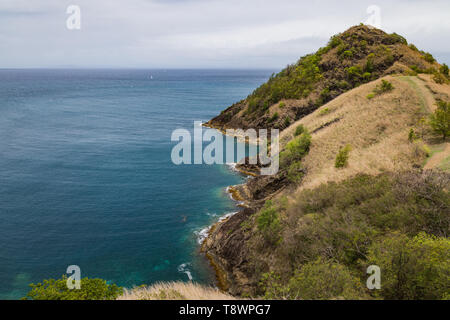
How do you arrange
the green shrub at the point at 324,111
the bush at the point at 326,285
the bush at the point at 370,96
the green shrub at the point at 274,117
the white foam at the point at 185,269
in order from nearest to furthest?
the bush at the point at 326,285, the white foam at the point at 185,269, the bush at the point at 370,96, the green shrub at the point at 324,111, the green shrub at the point at 274,117

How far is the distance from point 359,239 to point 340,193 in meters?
5.97

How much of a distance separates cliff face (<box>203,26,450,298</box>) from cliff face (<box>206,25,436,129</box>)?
1406 centimetres

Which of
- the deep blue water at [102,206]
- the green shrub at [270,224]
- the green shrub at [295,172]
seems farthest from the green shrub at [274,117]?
the green shrub at [270,224]

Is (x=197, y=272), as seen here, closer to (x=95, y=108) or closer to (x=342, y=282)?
(x=342, y=282)

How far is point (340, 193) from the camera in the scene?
74.8 ft

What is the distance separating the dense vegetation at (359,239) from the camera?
44.2 feet

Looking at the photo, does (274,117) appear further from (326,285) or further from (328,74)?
(326,285)

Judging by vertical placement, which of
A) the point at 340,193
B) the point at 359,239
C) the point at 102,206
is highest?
the point at 340,193

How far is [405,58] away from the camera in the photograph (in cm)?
6512

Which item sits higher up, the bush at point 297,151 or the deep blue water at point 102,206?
the bush at point 297,151

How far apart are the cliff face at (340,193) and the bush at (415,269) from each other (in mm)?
1857

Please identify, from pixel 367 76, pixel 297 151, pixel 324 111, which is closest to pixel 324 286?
pixel 297 151

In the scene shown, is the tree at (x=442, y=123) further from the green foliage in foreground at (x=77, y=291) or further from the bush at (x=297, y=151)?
the green foliage in foreground at (x=77, y=291)

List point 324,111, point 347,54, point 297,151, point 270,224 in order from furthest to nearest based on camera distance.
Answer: point 347,54, point 324,111, point 297,151, point 270,224
